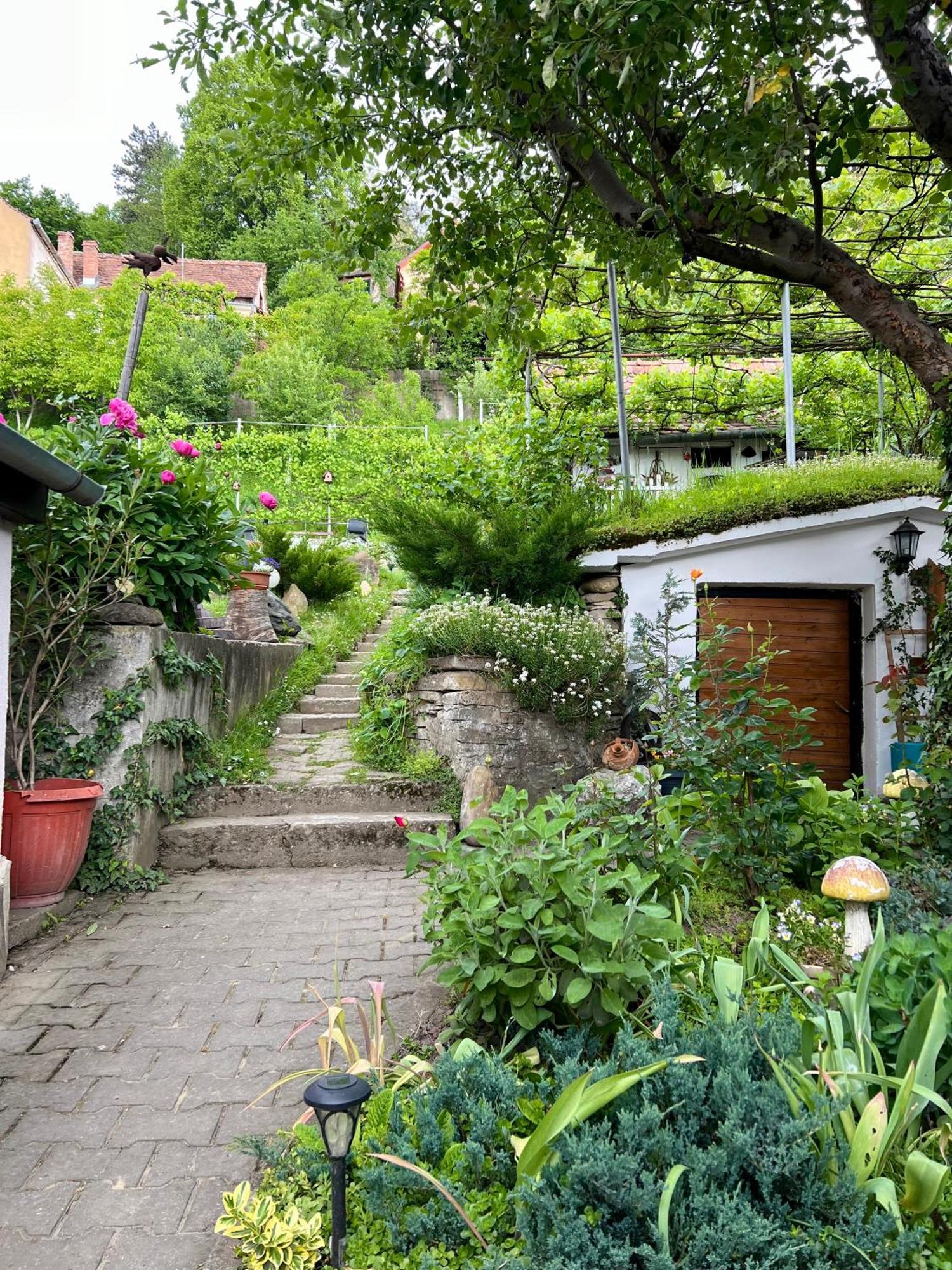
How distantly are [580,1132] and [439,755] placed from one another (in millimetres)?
4315

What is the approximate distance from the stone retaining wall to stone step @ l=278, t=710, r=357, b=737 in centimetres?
162

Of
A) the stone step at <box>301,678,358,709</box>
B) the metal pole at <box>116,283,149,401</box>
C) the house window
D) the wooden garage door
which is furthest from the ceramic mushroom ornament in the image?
the house window

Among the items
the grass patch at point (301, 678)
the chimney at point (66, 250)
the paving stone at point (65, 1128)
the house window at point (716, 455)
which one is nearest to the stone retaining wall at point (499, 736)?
the grass patch at point (301, 678)

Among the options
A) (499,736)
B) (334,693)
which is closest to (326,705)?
(334,693)

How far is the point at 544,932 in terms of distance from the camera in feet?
7.21

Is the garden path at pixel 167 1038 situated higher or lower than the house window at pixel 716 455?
lower

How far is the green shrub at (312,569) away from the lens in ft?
33.5

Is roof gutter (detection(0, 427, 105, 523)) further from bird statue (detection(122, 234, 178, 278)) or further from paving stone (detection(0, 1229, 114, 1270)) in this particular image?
bird statue (detection(122, 234, 178, 278))

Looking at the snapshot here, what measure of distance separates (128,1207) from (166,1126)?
1.08 ft

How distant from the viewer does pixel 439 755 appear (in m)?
5.88

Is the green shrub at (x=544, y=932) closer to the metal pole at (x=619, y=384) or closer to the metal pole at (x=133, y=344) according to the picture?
the metal pole at (x=133, y=344)

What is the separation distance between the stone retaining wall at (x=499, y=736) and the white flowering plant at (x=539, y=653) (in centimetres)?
10

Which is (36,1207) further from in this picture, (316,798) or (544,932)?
(316,798)

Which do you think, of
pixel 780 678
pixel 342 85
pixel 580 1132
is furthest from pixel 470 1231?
pixel 780 678
